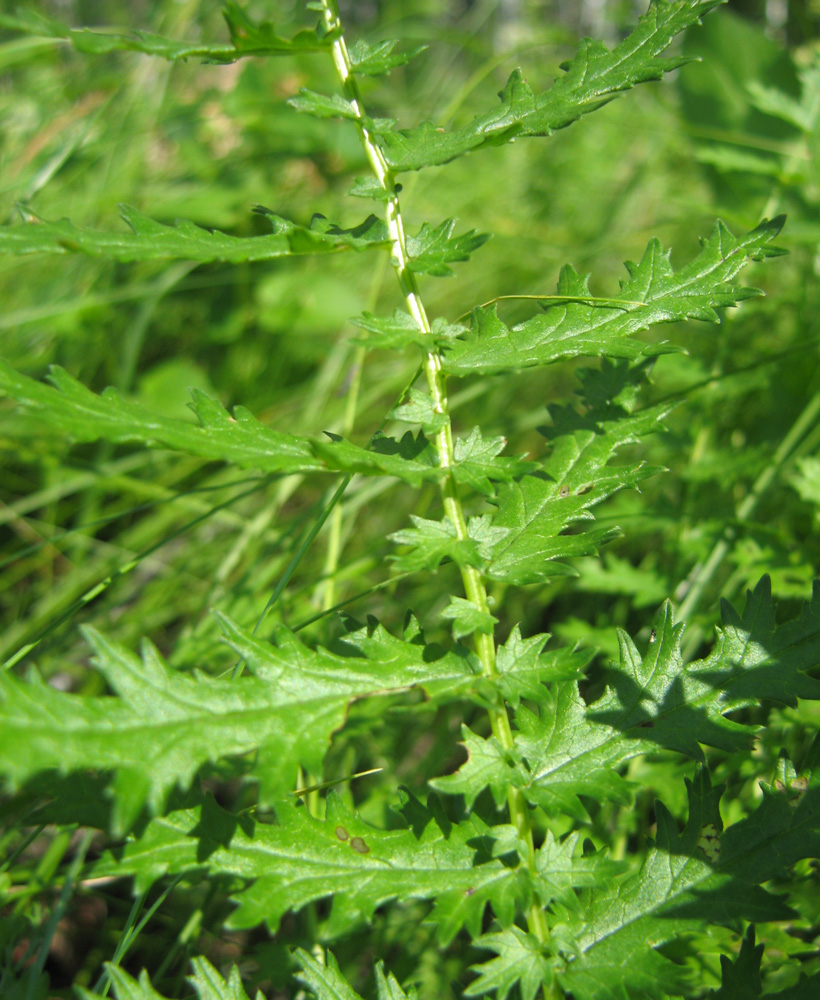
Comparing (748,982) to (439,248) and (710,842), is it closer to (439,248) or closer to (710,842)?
(710,842)

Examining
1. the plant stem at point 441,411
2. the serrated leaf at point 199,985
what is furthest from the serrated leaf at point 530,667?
the serrated leaf at point 199,985

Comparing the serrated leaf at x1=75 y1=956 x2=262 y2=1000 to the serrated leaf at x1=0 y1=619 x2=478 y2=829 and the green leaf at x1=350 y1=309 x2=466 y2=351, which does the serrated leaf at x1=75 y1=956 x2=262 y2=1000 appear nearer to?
the serrated leaf at x1=0 y1=619 x2=478 y2=829

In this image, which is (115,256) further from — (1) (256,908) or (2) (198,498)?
(2) (198,498)

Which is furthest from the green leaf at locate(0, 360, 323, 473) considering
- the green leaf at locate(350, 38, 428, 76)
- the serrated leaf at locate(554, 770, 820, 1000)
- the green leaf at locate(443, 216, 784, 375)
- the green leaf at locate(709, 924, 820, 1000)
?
the green leaf at locate(709, 924, 820, 1000)

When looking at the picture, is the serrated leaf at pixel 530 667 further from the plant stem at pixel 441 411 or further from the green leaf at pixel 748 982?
the green leaf at pixel 748 982

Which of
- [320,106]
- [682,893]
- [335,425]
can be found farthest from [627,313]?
[335,425]
